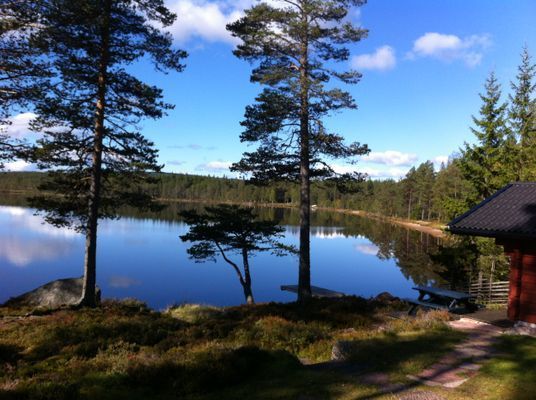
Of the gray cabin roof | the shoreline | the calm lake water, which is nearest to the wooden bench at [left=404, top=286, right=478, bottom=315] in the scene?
the gray cabin roof

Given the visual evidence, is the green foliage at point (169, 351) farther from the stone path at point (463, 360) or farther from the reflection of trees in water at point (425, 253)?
the reflection of trees in water at point (425, 253)

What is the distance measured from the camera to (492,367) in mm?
7734

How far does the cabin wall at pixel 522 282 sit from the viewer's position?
36.6ft

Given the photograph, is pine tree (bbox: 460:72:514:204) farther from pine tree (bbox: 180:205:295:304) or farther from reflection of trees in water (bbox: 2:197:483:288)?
pine tree (bbox: 180:205:295:304)

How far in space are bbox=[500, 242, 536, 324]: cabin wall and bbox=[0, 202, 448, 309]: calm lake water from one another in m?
18.3

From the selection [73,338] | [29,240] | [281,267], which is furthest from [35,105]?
[29,240]

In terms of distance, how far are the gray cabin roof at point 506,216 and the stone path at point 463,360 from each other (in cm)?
279

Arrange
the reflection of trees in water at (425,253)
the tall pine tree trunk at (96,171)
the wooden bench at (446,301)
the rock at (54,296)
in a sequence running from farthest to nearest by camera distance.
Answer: the reflection of trees in water at (425,253) → the rock at (54,296) → the tall pine tree trunk at (96,171) → the wooden bench at (446,301)

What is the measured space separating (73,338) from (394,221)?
347 feet

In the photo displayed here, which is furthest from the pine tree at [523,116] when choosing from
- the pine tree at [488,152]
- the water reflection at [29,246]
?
the water reflection at [29,246]

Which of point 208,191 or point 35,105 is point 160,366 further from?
point 208,191

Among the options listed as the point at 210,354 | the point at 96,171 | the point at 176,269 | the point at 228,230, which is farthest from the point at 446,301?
the point at 176,269

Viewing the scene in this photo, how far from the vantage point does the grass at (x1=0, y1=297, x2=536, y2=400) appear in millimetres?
6340

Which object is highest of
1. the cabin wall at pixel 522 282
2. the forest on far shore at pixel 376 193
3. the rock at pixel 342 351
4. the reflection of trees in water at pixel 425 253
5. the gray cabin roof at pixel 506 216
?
the forest on far shore at pixel 376 193
